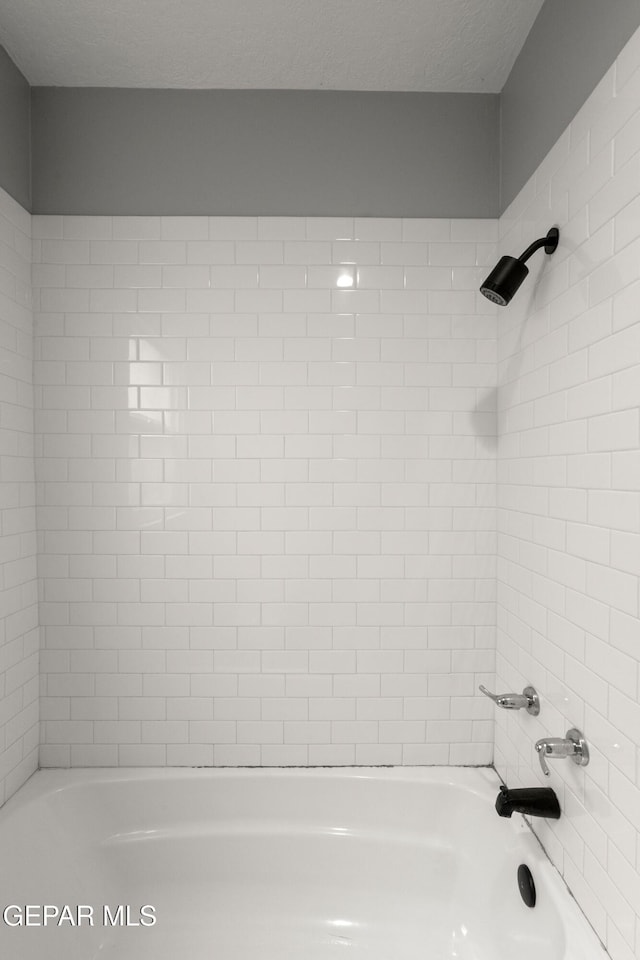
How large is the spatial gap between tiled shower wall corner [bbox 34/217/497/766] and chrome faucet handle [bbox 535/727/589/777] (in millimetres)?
644

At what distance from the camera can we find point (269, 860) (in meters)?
1.91

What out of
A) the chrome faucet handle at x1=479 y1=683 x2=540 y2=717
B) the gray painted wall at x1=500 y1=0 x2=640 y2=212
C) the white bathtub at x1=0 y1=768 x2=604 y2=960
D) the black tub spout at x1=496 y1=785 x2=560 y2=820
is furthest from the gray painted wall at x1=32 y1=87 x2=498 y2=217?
the white bathtub at x1=0 y1=768 x2=604 y2=960

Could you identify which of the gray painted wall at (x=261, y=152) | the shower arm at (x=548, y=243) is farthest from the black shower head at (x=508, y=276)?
the gray painted wall at (x=261, y=152)

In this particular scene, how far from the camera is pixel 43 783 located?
6.22ft

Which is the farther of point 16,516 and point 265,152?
point 265,152

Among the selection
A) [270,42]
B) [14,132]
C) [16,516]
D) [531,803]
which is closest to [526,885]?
[531,803]

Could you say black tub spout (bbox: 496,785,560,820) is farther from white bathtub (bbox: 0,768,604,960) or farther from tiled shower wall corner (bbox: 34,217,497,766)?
tiled shower wall corner (bbox: 34,217,497,766)

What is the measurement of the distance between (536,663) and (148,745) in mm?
1257

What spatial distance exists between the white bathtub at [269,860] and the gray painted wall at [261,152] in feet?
6.01

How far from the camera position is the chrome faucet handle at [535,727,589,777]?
1.31 metres

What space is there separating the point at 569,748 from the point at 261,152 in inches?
74.6

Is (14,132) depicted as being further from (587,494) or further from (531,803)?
(531,803)

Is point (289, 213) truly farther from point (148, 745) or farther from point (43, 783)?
point (43, 783)

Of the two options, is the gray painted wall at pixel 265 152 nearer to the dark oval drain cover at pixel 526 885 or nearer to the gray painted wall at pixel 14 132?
the gray painted wall at pixel 14 132
